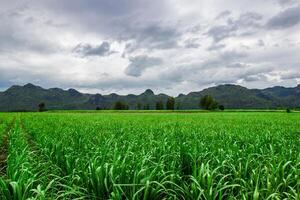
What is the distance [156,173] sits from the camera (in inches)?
262

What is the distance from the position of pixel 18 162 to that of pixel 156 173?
277 cm

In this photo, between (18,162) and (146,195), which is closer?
(146,195)

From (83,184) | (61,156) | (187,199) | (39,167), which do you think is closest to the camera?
(187,199)

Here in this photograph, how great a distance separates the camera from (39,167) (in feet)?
27.0

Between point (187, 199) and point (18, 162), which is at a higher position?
point (18, 162)

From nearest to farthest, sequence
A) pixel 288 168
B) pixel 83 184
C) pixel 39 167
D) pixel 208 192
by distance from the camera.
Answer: pixel 208 192, pixel 83 184, pixel 288 168, pixel 39 167

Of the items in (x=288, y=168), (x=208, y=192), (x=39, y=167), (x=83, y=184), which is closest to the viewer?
(x=208, y=192)

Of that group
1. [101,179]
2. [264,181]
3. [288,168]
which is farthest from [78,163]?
[288,168]

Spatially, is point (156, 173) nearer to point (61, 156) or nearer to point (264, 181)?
point (264, 181)

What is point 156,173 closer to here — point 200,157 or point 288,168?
point 200,157

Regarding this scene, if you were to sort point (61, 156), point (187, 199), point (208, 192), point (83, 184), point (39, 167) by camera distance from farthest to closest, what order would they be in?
point (61, 156)
point (39, 167)
point (83, 184)
point (187, 199)
point (208, 192)

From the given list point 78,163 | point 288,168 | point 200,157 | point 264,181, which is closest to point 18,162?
point 78,163

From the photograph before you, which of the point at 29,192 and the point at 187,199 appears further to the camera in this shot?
the point at 187,199

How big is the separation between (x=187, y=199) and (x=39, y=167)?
403cm
